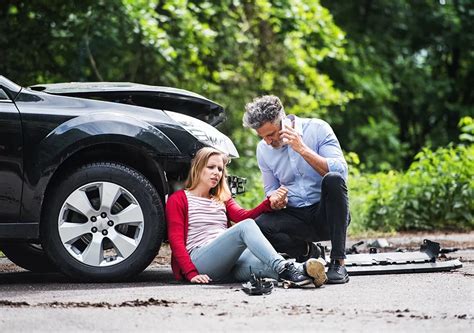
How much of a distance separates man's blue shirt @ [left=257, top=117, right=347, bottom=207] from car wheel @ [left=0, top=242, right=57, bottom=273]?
1.88m

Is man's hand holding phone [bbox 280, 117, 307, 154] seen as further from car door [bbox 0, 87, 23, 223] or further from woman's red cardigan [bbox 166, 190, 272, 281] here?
car door [bbox 0, 87, 23, 223]

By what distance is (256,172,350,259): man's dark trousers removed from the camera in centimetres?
653

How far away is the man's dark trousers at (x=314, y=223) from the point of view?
653 centimetres

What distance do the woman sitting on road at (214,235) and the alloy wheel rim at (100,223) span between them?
27cm

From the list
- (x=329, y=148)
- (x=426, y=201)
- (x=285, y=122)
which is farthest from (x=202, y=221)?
(x=426, y=201)

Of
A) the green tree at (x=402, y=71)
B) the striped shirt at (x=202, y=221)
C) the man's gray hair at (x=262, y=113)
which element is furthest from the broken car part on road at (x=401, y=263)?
the green tree at (x=402, y=71)

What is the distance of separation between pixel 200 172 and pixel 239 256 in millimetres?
623

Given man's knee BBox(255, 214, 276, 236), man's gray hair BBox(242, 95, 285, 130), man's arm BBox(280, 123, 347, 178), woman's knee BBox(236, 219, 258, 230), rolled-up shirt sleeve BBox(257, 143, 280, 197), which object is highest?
man's gray hair BBox(242, 95, 285, 130)

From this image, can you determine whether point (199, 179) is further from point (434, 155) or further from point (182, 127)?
point (434, 155)

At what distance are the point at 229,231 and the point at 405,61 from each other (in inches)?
712

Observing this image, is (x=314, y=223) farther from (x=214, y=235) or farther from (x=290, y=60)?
(x=290, y=60)

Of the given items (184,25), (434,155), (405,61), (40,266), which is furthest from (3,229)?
(405,61)

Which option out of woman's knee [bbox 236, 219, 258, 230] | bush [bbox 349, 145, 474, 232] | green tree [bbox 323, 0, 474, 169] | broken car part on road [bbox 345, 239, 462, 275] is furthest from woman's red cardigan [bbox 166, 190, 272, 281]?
green tree [bbox 323, 0, 474, 169]

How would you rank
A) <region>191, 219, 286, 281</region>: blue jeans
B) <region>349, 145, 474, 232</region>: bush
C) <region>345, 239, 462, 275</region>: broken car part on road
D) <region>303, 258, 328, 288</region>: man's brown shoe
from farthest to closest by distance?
<region>349, 145, 474, 232</region>: bush → <region>345, 239, 462, 275</region>: broken car part on road → <region>191, 219, 286, 281</region>: blue jeans → <region>303, 258, 328, 288</region>: man's brown shoe
